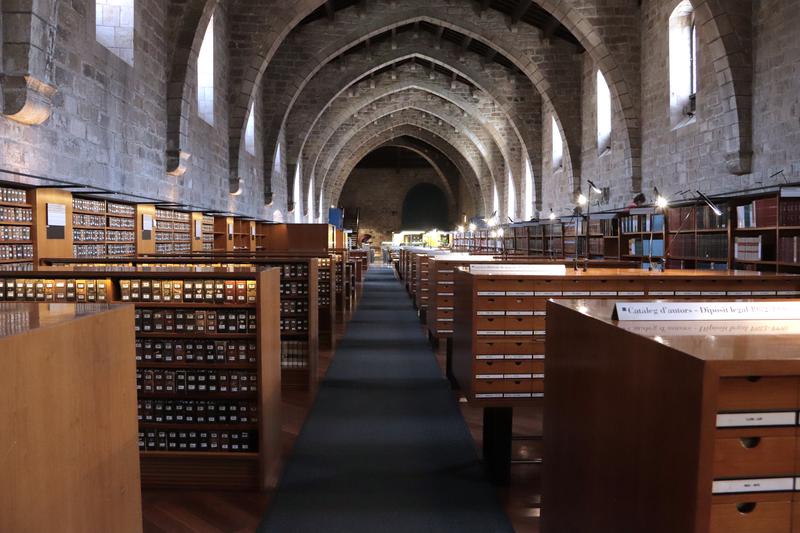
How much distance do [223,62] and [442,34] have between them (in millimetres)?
8764

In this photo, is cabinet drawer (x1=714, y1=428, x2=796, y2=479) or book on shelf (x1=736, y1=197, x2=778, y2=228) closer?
cabinet drawer (x1=714, y1=428, x2=796, y2=479)

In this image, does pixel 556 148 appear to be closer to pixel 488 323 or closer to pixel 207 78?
pixel 207 78

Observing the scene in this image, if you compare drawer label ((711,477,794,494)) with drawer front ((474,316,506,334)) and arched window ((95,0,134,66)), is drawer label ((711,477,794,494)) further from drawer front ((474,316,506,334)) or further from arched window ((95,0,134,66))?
arched window ((95,0,134,66))

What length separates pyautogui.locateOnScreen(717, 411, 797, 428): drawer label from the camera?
143 cm

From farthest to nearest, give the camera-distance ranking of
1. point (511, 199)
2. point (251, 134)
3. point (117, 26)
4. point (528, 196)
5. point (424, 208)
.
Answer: point (424, 208), point (511, 199), point (528, 196), point (251, 134), point (117, 26)

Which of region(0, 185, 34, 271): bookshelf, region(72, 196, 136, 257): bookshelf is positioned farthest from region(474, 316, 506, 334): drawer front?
region(72, 196, 136, 257): bookshelf

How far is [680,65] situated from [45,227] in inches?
428

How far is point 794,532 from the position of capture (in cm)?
145

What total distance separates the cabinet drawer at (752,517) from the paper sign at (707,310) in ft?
2.08

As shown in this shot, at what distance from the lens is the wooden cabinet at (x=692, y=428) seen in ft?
4.62

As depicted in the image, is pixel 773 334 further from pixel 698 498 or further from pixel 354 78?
pixel 354 78

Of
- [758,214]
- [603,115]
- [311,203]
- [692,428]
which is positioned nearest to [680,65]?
[603,115]

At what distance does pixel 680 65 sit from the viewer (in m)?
11.6

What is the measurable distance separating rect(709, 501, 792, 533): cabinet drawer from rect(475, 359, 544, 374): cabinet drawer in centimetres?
256
